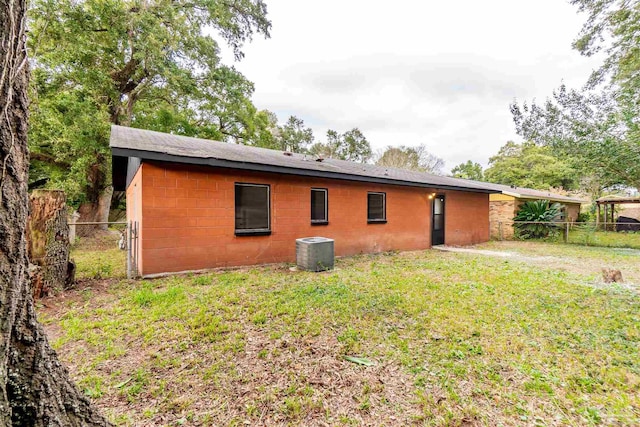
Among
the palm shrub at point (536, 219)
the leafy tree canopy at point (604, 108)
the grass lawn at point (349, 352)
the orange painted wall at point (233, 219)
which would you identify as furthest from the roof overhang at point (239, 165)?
the palm shrub at point (536, 219)

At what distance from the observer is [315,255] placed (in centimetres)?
584

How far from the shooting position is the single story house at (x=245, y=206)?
5.20 meters

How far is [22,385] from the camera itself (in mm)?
1062

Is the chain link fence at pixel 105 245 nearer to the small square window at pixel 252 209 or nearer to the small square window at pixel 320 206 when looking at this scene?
the small square window at pixel 252 209

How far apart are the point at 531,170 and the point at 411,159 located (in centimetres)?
1041

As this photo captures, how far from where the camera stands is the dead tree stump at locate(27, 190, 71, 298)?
13.0ft

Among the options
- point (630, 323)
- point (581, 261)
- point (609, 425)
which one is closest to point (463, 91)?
point (581, 261)

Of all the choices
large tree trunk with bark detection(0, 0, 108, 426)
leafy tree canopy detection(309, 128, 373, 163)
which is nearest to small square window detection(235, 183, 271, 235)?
large tree trunk with bark detection(0, 0, 108, 426)

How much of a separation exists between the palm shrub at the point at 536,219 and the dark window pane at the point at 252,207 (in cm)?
1197

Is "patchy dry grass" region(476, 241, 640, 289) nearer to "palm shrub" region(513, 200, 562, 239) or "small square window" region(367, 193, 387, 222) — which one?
"palm shrub" region(513, 200, 562, 239)

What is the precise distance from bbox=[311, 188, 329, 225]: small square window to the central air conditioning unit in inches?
56.7

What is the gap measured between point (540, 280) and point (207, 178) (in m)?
7.07

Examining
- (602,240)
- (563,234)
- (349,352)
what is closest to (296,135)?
(563,234)

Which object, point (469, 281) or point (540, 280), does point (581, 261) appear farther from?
point (469, 281)
